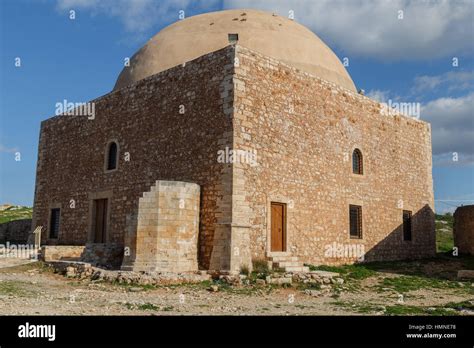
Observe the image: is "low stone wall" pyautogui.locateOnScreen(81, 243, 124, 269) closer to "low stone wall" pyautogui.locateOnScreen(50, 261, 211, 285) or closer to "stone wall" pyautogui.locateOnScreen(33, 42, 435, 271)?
"stone wall" pyautogui.locateOnScreen(33, 42, 435, 271)

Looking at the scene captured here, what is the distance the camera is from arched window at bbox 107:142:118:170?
1592 centimetres

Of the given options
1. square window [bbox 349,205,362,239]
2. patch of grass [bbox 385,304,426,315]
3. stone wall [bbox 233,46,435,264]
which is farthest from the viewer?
square window [bbox 349,205,362,239]

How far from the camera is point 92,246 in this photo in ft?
44.6

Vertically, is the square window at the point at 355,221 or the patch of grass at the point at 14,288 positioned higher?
the square window at the point at 355,221

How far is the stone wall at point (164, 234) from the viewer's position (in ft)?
36.3

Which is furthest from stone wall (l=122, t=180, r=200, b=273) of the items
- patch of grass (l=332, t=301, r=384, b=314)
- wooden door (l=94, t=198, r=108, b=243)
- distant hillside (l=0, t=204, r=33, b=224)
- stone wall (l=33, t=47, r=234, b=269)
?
distant hillside (l=0, t=204, r=33, b=224)

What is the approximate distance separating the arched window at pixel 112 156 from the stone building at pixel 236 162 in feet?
0.18

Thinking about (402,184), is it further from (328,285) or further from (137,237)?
(137,237)

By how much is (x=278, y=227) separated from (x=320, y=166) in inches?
110

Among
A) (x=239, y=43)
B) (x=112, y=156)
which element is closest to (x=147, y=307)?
(x=112, y=156)

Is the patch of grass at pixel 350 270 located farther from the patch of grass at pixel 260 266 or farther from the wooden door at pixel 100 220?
the wooden door at pixel 100 220

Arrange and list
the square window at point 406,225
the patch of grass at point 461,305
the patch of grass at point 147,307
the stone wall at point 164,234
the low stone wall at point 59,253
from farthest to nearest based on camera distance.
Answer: the square window at point 406,225 → the low stone wall at point 59,253 → the stone wall at point 164,234 → the patch of grass at point 461,305 → the patch of grass at point 147,307

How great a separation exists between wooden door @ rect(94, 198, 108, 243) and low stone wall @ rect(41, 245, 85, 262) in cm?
95

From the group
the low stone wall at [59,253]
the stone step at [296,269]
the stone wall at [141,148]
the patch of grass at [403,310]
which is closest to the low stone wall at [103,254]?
the low stone wall at [59,253]
